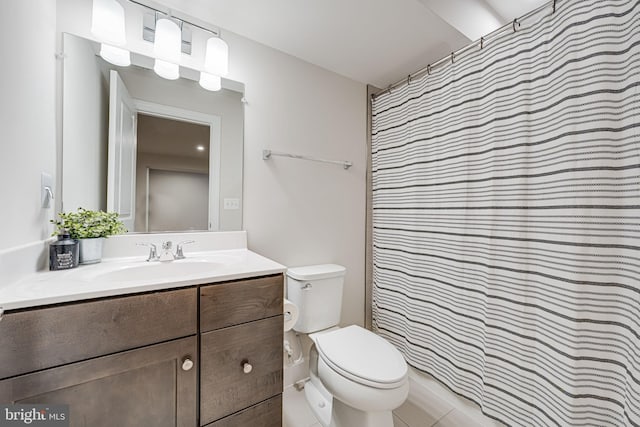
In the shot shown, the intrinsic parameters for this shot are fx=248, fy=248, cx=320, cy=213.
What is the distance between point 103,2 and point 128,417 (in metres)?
1.62

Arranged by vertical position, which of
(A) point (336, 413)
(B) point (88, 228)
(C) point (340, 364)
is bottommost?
(A) point (336, 413)

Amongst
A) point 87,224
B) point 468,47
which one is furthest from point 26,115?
point 468,47

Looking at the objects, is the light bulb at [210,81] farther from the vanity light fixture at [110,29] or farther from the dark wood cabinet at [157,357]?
the dark wood cabinet at [157,357]

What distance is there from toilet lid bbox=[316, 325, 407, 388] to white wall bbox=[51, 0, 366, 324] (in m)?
0.56

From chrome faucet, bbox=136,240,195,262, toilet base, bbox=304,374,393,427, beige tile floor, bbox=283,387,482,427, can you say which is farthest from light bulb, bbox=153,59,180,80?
beige tile floor, bbox=283,387,482,427

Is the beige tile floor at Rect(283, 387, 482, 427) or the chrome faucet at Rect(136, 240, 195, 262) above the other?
the chrome faucet at Rect(136, 240, 195, 262)

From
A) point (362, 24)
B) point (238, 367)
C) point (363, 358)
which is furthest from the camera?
point (362, 24)

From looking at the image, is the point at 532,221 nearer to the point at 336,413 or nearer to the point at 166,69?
the point at 336,413

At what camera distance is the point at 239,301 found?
91 centimetres

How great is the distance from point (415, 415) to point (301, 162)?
5.47ft

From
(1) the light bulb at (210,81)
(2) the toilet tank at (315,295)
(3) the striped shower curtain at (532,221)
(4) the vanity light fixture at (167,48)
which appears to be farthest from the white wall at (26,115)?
(3) the striped shower curtain at (532,221)

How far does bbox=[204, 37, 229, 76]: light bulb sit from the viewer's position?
1331 millimetres

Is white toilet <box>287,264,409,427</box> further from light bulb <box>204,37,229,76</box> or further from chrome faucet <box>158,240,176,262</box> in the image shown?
light bulb <box>204,37,229,76</box>

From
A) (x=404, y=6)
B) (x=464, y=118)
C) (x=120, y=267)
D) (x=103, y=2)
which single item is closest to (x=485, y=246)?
(x=464, y=118)
